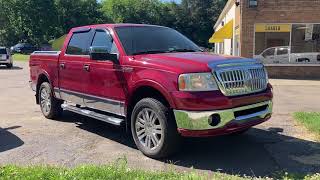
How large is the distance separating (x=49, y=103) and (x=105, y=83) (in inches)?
106

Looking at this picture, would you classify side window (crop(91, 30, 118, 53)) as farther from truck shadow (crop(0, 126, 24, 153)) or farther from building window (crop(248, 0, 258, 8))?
building window (crop(248, 0, 258, 8))

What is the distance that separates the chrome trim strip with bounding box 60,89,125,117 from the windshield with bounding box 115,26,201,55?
2.84ft

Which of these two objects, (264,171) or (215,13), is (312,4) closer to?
(264,171)

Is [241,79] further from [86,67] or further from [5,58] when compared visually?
[5,58]

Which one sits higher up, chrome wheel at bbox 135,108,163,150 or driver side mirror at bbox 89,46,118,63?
driver side mirror at bbox 89,46,118,63

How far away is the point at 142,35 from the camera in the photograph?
7.94 m

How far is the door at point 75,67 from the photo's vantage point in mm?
8383

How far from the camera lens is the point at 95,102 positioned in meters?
8.02

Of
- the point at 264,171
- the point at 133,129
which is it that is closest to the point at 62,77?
the point at 133,129

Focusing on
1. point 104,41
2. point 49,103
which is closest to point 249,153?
point 104,41

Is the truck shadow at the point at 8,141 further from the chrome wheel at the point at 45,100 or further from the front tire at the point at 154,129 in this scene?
the front tire at the point at 154,129

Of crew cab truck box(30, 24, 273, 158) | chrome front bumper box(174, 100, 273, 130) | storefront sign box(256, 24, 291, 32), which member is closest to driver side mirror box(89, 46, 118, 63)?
crew cab truck box(30, 24, 273, 158)

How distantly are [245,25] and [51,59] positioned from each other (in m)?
14.1

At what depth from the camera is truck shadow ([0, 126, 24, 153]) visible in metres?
7.52
